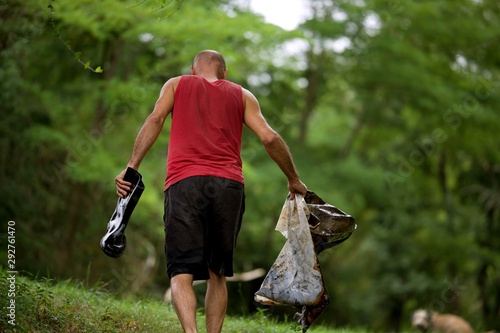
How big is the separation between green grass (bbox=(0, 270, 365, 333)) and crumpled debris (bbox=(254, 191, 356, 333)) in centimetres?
29

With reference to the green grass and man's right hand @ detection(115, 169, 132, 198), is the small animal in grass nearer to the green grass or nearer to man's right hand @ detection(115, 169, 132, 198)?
the green grass

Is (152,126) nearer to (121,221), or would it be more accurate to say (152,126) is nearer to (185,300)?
(121,221)

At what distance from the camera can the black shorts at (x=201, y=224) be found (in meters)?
4.86

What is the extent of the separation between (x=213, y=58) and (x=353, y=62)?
619 inches

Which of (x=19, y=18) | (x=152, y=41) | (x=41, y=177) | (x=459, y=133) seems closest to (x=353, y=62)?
(x=459, y=133)

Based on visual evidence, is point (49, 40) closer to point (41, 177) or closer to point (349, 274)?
point (41, 177)

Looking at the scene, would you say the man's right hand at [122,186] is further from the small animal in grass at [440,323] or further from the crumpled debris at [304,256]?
the small animal in grass at [440,323]

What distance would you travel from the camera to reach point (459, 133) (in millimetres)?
19062

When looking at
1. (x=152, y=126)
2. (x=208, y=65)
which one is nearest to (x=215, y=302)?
(x=152, y=126)

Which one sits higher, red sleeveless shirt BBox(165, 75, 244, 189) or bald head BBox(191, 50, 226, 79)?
bald head BBox(191, 50, 226, 79)

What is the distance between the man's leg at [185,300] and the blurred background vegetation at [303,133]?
4.22 metres

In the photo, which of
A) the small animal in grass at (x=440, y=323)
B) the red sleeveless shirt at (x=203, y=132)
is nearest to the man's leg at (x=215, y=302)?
the red sleeveless shirt at (x=203, y=132)

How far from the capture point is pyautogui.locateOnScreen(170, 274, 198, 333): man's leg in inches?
187

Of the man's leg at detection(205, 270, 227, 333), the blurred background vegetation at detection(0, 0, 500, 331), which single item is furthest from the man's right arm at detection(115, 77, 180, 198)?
the blurred background vegetation at detection(0, 0, 500, 331)
